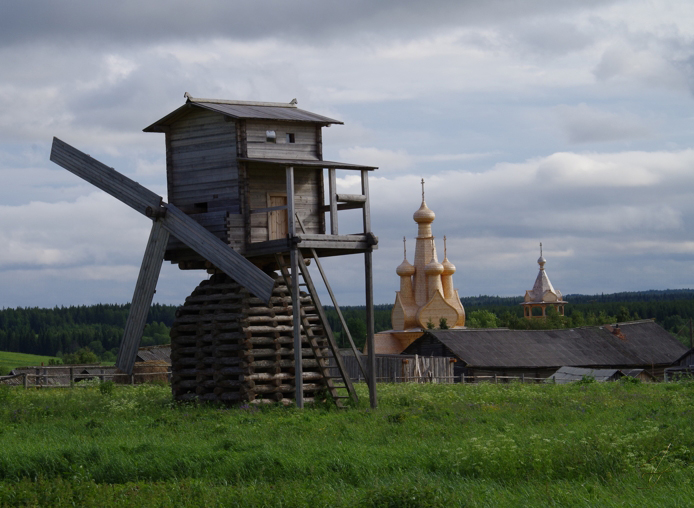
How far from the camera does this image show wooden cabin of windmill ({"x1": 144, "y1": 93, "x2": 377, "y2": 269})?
2228 centimetres

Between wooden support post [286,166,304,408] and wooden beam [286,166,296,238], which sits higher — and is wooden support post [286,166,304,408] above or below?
below

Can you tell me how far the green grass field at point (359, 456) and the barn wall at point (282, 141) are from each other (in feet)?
20.9

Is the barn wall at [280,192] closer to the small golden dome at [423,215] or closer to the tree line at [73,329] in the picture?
the small golden dome at [423,215]

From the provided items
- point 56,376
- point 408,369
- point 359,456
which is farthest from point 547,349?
point 359,456

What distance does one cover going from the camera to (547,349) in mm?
50938

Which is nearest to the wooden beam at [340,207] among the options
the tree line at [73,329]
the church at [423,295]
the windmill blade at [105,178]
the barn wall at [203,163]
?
the barn wall at [203,163]

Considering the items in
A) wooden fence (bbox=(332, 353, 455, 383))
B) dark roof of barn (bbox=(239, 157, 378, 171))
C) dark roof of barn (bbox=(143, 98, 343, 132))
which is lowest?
wooden fence (bbox=(332, 353, 455, 383))

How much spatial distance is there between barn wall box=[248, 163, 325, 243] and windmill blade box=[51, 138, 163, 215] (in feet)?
8.10

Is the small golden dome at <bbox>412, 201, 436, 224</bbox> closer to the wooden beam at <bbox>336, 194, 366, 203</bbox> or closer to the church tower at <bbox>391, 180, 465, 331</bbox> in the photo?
the church tower at <bbox>391, 180, 465, 331</bbox>

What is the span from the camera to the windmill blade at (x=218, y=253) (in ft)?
69.1

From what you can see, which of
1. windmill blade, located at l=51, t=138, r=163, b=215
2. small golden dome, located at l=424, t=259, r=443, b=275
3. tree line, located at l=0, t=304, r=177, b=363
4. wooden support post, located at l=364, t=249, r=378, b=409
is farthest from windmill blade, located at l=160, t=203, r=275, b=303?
tree line, located at l=0, t=304, r=177, b=363

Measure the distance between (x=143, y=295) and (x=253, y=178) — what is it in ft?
13.5

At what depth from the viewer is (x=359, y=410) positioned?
21297mm

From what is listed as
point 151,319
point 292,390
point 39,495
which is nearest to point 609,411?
point 292,390
